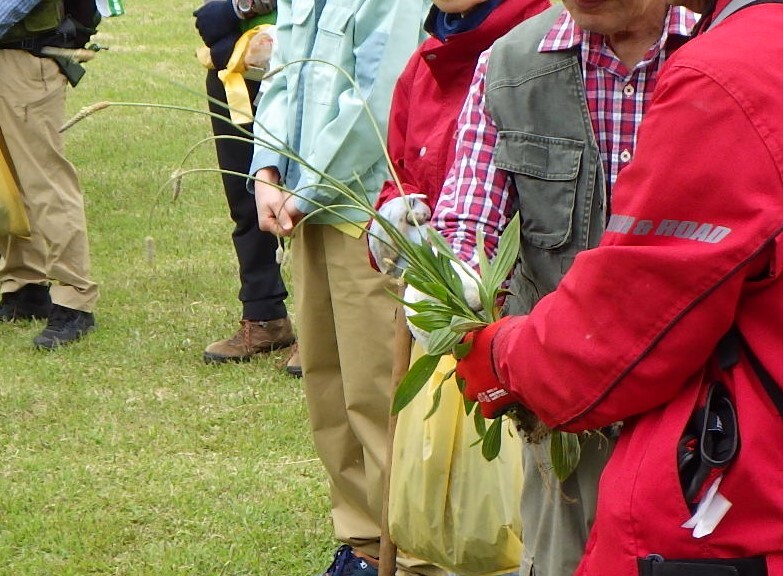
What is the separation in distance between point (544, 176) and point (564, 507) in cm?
63

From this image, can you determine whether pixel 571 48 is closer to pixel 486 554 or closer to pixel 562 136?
pixel 562 136

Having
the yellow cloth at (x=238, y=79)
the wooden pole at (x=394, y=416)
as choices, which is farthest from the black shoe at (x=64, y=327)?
the wooden pole at (x=394, y=416)

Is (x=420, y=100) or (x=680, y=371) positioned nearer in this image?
(x=680, y=371)

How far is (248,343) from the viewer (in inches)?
241

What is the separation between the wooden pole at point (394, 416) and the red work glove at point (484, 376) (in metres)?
0.68

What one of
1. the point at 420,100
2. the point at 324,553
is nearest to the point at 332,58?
the point at 420,100

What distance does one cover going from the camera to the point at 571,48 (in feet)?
7.76

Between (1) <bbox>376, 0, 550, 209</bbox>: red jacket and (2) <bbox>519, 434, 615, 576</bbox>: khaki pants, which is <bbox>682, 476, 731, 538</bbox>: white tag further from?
(1) <bbox>376, 0, 550, 209</bbox>: red jacket

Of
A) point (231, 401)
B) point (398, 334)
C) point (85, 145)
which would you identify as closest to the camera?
point (398, 334)

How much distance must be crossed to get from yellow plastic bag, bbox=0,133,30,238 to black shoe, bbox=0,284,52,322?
71 centimetres

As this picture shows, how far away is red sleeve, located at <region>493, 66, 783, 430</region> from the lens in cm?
168

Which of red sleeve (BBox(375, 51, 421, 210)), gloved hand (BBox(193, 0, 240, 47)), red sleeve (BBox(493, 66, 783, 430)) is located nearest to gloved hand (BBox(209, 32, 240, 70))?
gloved hand (BBox(193, 0, 240, 47))

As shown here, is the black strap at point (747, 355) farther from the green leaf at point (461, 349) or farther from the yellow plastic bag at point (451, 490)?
the yellow plastic bag at point (451, 490)

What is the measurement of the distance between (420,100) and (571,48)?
0.73 meters
